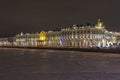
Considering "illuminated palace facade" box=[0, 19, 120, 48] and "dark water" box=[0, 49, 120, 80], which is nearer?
"dark water" box=[0, 49, 120, 80]

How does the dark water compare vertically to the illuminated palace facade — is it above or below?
below

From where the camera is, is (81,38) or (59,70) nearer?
(59,70)

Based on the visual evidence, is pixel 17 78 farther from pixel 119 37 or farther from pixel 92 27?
pixel 119 37

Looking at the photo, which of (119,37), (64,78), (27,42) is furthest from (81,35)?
(64,78)

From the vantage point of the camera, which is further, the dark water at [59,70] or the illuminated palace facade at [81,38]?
the illuminated palace facade at [81,38]

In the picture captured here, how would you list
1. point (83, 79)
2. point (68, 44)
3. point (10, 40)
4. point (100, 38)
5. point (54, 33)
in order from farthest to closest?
point (10, 40), point (54, 33), point (68, 44), point (100, 38), point (83, 79)

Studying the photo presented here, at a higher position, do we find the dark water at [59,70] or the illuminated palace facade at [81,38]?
the illuminated palace facade at [81,38]

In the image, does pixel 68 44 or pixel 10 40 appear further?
pixel 10 40

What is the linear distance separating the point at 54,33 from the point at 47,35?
21.5ft

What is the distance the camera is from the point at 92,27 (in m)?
111

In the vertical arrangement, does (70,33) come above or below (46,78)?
above

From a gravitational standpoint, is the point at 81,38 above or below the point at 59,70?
above

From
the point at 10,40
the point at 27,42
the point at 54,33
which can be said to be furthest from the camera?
the point at 10,40

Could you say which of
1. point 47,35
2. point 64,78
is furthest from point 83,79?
point 47,35
